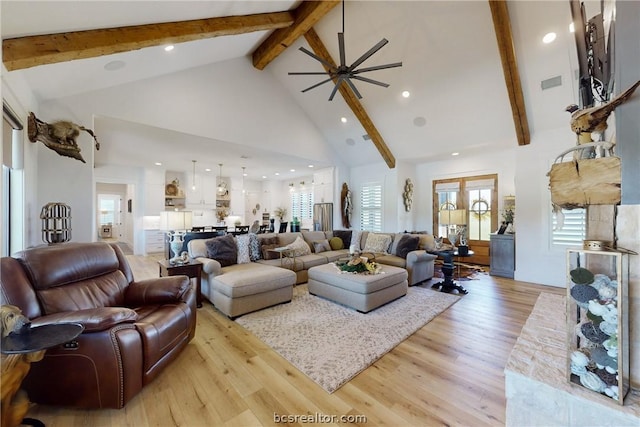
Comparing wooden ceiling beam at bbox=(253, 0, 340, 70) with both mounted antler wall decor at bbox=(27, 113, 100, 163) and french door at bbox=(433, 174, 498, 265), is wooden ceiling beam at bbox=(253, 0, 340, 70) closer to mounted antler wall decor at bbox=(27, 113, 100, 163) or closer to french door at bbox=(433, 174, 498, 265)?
mounted antler wall decor at bbox=(27, 113, 100, 163)

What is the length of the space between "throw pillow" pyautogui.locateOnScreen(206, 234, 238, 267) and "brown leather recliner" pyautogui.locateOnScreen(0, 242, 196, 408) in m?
1.49

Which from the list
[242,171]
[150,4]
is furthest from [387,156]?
[150,4]

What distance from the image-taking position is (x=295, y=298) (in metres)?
3.85

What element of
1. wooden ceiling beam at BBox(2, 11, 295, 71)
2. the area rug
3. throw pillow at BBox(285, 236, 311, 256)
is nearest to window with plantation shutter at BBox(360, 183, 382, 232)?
throw pillow at BBox(285, 236, 311, 256)

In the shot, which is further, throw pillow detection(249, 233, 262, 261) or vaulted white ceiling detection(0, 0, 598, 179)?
throw pillow detection(249, 233, 262, 261)

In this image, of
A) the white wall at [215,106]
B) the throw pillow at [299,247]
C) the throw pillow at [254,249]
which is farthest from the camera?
the throw pillow at [299,247]

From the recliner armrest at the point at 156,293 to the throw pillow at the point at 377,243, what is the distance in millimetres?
3696

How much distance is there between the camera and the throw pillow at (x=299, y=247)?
4876 millimetres

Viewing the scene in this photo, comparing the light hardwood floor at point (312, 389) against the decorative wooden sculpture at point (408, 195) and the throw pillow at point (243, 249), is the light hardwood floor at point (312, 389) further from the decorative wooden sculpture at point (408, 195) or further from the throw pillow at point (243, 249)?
the decorative wooden sculpture at point (408, 195)

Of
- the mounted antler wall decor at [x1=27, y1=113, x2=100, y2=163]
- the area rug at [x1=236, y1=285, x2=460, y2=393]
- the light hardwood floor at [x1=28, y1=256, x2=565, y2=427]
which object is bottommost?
the light hardwood floor at [x1=28, y1=256, x2=565, y2=427]

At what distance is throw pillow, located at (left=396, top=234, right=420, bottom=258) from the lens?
4.77 meters

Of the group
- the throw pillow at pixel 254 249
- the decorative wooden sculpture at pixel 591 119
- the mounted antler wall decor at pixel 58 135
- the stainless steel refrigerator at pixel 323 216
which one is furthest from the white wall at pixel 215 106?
the decorative wooden sculpture at pixel 591 119

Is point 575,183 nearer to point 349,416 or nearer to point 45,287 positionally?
point 349,416

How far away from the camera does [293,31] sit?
4.26m
